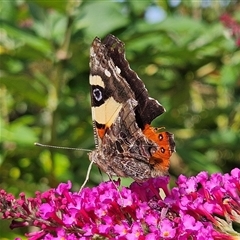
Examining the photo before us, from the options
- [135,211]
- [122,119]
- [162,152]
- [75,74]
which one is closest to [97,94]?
[122,119]

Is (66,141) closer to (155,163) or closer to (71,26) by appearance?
(71,26)

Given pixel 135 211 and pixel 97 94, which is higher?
pixel 97 94

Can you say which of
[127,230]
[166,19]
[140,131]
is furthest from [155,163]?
[166,19]

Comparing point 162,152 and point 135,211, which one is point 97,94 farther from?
point 135,211

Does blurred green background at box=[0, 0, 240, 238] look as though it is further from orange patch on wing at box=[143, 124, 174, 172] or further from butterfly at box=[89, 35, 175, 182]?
orange patch on wing at box=[143, 124, 174, 172]

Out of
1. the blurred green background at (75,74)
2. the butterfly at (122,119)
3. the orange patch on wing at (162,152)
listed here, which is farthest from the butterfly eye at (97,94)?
the blurred green background at (75,74)

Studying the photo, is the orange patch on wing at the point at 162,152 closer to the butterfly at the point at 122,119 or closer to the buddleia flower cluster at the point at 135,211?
the butterfly at the point at 122,119
